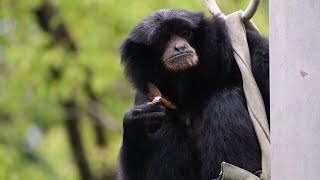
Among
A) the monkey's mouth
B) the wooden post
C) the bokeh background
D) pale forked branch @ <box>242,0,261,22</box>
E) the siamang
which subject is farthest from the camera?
the bokeh background

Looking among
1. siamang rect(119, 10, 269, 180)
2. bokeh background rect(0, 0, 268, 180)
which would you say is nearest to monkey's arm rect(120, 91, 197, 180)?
siamang rect(119, 10, 269, 180)

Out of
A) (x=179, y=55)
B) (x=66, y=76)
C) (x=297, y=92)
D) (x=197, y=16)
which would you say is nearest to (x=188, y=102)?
(x=179, y=55)

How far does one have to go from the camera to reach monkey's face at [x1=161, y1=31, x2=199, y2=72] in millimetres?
A: 4648

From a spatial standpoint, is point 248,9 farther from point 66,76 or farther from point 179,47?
point 66,76

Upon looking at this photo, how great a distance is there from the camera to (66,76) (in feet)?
36.0

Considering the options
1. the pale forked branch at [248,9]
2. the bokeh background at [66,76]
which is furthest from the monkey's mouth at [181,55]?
the bokeh background at [66,76]

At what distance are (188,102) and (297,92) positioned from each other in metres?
1.84

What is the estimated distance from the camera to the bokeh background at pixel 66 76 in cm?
1087

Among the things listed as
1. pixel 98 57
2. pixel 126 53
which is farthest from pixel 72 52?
pixel 126 53

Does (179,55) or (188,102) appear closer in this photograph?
(179,55)

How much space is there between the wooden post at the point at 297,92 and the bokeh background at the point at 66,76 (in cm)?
689

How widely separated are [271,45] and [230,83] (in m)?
1.36

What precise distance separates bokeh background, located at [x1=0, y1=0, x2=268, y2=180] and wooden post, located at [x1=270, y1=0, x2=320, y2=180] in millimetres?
6885

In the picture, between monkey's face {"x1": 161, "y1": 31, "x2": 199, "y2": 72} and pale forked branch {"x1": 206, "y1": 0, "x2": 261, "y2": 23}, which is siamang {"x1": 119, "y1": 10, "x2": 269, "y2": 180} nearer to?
monkey's face {"x1": 161, "y1": 31, "x2": 199, "y2": 72}
